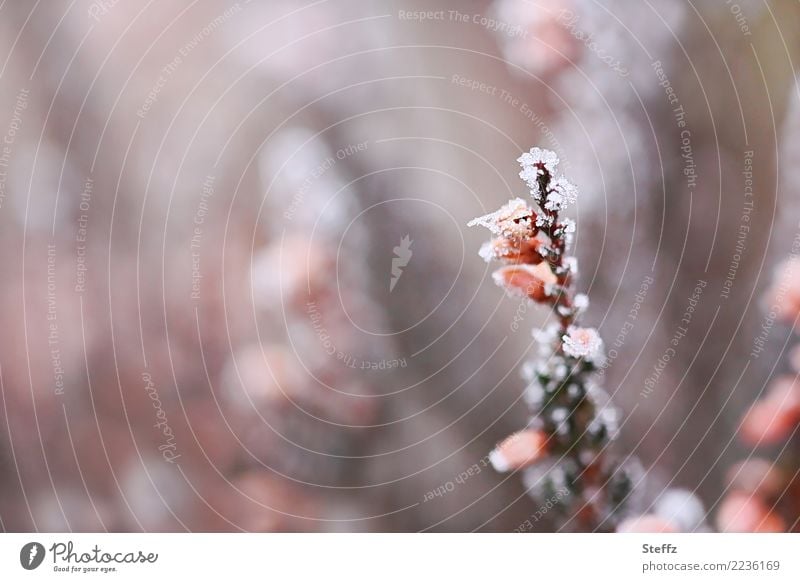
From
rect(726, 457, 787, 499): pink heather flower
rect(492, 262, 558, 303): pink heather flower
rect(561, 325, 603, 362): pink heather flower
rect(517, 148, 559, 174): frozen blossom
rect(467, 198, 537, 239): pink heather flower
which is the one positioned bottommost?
rect(726, 457, 787, 499): pink heather flower

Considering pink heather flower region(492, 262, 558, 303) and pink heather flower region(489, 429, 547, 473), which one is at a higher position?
pink heather flower region(492, 262, 558, 303)

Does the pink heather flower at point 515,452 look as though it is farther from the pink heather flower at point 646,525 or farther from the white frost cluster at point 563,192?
the white frost cluster at point 563,192

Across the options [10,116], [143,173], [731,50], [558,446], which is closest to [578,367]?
[558,446]

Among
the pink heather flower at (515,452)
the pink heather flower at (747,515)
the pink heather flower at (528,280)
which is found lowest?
the pink heather flower at (747,515)

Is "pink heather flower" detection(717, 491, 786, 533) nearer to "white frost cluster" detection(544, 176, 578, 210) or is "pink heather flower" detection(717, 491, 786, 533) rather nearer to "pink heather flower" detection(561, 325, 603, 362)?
"pink heather flower" detection(561, 325, 603, 362)

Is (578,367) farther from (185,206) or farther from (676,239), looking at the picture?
(185,206)
